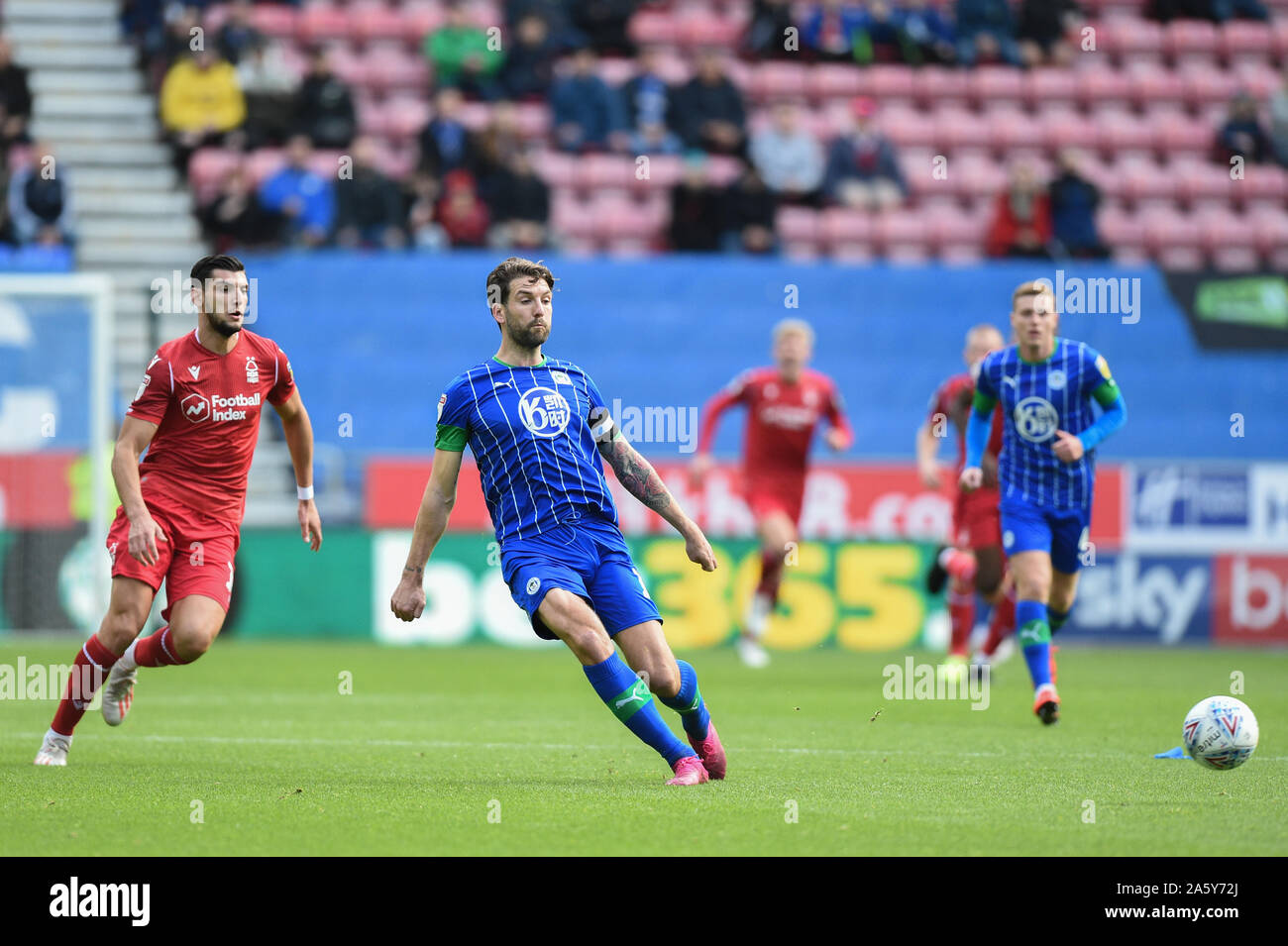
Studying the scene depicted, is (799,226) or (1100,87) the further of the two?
(1100,87)

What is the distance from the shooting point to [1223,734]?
7.62 meters

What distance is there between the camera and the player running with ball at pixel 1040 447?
389 inches

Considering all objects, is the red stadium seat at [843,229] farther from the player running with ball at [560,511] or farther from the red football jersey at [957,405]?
the player running with ball at [560,511]

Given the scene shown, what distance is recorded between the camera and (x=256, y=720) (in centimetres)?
1037

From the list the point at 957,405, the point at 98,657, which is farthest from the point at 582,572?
the point at 957,405

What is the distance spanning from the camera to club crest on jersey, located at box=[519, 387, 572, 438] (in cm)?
732

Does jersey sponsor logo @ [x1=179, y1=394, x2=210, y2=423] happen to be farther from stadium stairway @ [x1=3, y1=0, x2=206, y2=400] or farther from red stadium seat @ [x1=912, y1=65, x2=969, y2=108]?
red stadium seat @ [x1=912, y1=65, x2=969, y2=108]

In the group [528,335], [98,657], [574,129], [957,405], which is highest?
[574,129]

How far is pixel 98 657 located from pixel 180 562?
0.55m

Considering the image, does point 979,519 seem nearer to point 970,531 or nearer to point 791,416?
point 970,531

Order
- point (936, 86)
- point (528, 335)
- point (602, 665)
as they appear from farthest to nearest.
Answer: point (936, 86) < point (528, 335) < point (602, 665)
